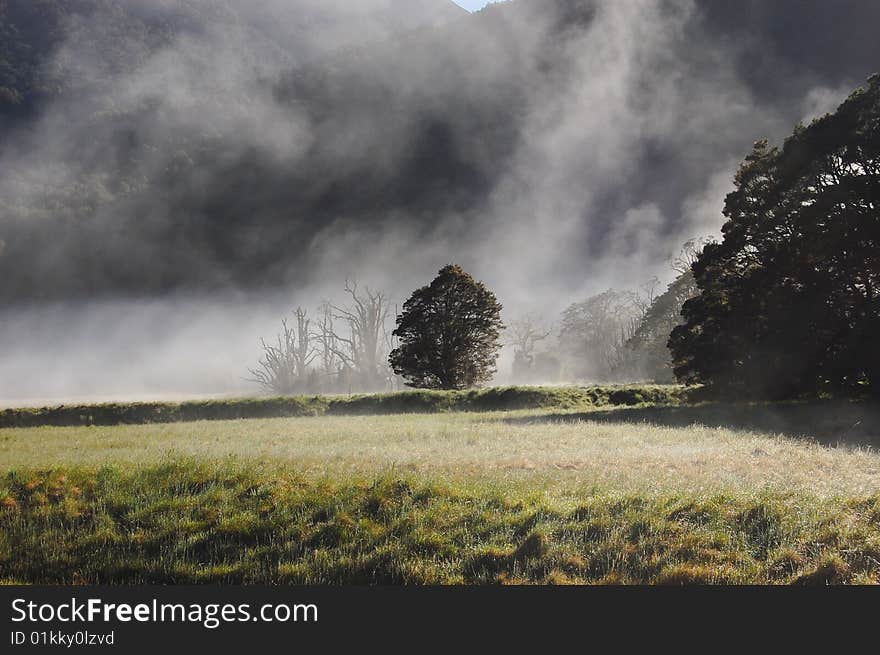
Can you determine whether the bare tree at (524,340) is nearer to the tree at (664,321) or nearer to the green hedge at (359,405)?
the tree at (664,321)

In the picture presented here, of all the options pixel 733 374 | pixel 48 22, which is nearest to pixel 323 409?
pixel 733 374

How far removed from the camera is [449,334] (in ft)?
145

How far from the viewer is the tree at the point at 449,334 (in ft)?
144

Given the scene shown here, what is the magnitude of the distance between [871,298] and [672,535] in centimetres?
2428

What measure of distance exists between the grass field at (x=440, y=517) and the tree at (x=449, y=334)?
30.4m

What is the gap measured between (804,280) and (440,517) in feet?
82.8

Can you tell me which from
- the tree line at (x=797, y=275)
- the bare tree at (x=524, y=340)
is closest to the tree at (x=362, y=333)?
the bare tree at (x=524, y=340)

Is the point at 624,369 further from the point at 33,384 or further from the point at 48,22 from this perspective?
the point at 48,22

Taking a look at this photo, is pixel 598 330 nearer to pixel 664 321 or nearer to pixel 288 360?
pixel 664 321

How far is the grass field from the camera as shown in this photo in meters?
6.66

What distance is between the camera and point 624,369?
71750 mm

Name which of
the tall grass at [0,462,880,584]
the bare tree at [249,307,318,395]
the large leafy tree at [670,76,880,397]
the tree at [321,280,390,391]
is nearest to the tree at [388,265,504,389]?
the large leafy tree at [670,76,880,397]

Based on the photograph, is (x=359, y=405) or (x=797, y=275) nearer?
(x=797, y=275)

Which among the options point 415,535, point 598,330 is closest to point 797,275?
point 415,535
